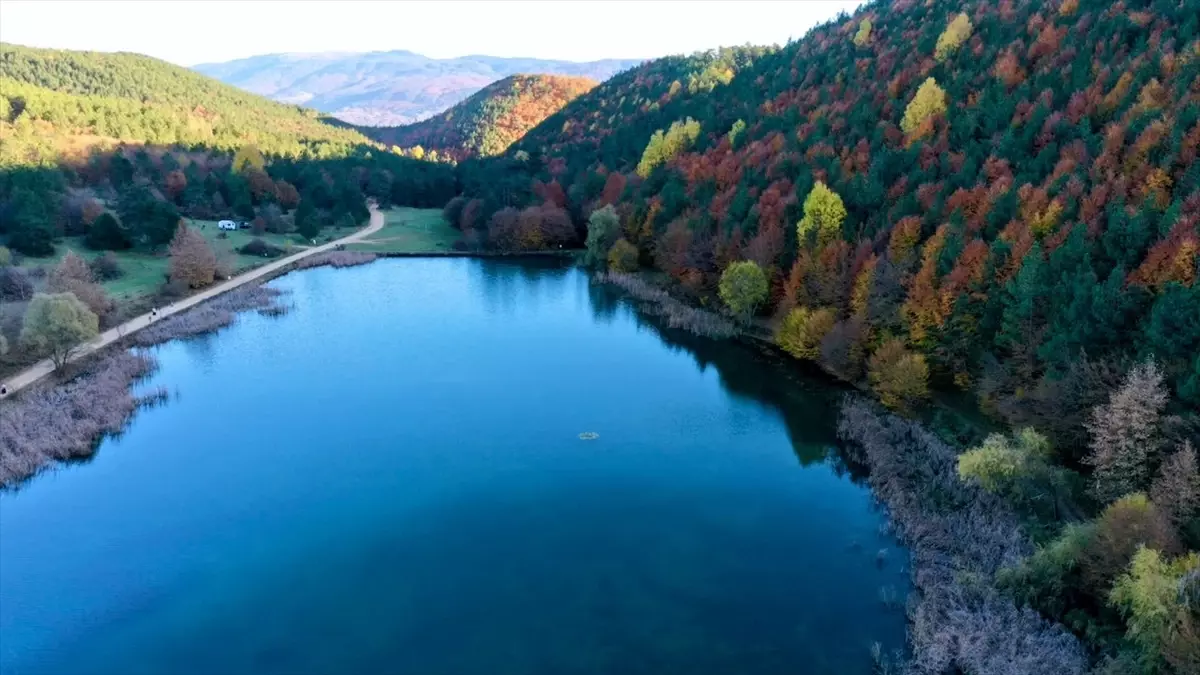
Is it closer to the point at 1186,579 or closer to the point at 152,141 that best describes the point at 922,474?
the point at 1186,579

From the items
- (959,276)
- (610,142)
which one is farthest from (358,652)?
(610,142)

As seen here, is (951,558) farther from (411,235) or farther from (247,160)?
(247,160)

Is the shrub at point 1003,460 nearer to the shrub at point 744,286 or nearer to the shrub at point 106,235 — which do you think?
the shrub at point 744,286

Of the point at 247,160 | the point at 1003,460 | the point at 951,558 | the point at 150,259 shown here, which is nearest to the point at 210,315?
the point at 150,259

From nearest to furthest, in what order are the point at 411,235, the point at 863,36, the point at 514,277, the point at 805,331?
the point at 805,331 < the point at 514,277 < the point at 863,36 < the point at 411,235

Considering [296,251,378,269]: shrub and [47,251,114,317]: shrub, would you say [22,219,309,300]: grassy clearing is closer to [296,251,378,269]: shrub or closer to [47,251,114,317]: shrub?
[47,251,114,317]: shrub

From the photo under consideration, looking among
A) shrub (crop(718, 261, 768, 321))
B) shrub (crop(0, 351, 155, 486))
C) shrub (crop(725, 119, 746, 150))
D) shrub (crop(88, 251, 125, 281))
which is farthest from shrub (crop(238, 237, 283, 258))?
shrub (crop(718, 261, 768, 321))
